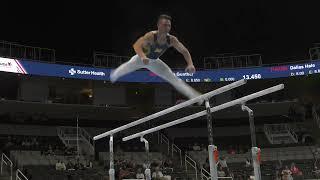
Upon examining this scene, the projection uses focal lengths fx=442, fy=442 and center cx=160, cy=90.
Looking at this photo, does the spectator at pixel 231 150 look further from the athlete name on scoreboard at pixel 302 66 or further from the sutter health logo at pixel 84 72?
the sutter health logo at pixel 84 72

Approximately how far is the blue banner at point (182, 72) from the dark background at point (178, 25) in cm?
205

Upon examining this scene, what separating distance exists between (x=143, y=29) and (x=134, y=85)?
370 cm

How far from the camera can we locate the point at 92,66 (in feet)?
85.7

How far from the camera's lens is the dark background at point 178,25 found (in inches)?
1072

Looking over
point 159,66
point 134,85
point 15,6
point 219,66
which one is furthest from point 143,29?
point 159,66

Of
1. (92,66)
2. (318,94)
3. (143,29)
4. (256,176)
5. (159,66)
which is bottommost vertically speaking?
(256,176)

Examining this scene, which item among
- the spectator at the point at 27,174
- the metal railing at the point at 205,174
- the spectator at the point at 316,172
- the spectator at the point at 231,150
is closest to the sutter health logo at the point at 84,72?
the spectator at the point at 27,174

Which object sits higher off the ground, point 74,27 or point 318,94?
point 74,27

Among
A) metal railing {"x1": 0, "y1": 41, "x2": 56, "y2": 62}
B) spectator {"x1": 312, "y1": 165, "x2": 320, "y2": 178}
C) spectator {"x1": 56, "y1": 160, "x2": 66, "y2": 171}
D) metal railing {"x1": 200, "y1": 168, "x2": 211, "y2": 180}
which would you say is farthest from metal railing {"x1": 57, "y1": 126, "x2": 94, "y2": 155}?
spectator {"x1": 312, "y1": 165, "x2": 320, "y2": 178}

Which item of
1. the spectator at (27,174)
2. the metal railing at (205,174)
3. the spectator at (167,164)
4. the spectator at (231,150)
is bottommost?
the metal railing at (205,174)

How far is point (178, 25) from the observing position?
28.5m

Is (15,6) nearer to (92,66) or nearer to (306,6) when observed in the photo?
(92,66)

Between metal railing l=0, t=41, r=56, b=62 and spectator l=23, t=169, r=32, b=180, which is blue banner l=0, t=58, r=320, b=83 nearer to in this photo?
metal railing l=0, t=41, r=56, b=62

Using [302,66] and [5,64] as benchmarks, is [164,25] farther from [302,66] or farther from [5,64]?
[302,66]
